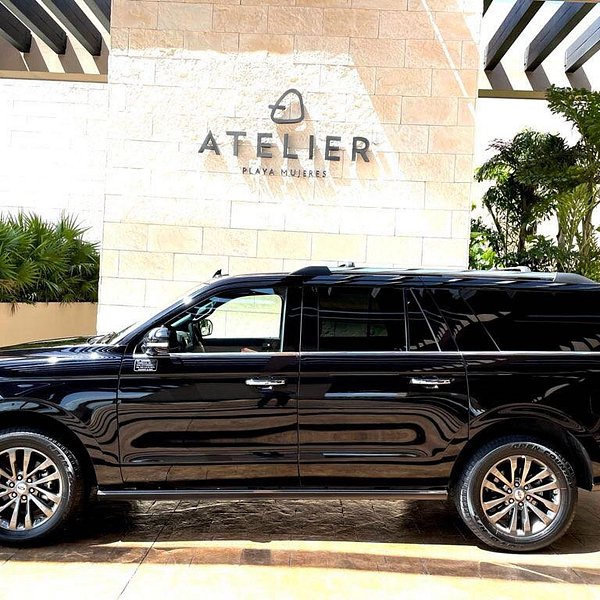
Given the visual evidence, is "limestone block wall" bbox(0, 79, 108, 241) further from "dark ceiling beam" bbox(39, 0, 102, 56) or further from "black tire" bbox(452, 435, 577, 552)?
"black tire" bbox(452, 435, 577, 552)

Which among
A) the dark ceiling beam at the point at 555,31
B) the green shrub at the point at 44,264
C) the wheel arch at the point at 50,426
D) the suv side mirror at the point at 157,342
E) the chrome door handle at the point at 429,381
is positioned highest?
the dark ceiling beam at the point at 555,31

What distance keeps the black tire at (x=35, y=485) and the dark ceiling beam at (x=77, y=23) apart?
923 cm

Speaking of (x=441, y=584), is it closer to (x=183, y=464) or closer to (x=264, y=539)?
(x=264, y=539)

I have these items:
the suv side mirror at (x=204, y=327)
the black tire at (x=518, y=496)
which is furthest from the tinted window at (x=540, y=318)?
the suv side mirror at (x=204, y=327)

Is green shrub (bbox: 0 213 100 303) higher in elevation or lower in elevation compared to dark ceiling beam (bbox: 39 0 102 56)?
lower

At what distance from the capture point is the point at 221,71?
8844 mm

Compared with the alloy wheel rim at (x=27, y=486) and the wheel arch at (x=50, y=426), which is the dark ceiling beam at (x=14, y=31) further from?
the alloy wheel rim at (x=27, y=486)

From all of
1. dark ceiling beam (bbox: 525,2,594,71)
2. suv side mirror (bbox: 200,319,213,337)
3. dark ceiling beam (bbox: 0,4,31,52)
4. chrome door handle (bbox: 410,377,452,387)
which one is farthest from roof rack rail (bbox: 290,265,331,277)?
dark ceiling beam (bbox: 0,4,31,52)

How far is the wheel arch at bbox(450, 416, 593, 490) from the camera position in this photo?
4.72 metres

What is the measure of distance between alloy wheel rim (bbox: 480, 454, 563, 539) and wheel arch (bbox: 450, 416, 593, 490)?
0.15 metres

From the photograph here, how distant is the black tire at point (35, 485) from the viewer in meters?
4.51

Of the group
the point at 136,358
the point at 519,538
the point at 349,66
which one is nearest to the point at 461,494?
the point at 519,538

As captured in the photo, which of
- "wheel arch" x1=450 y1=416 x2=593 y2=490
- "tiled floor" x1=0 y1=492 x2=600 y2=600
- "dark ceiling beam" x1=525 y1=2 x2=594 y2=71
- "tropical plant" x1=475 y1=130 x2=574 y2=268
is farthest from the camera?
"tropical plant" x1=475 y1=130 x2=574 y2=268

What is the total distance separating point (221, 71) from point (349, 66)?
147 cm
